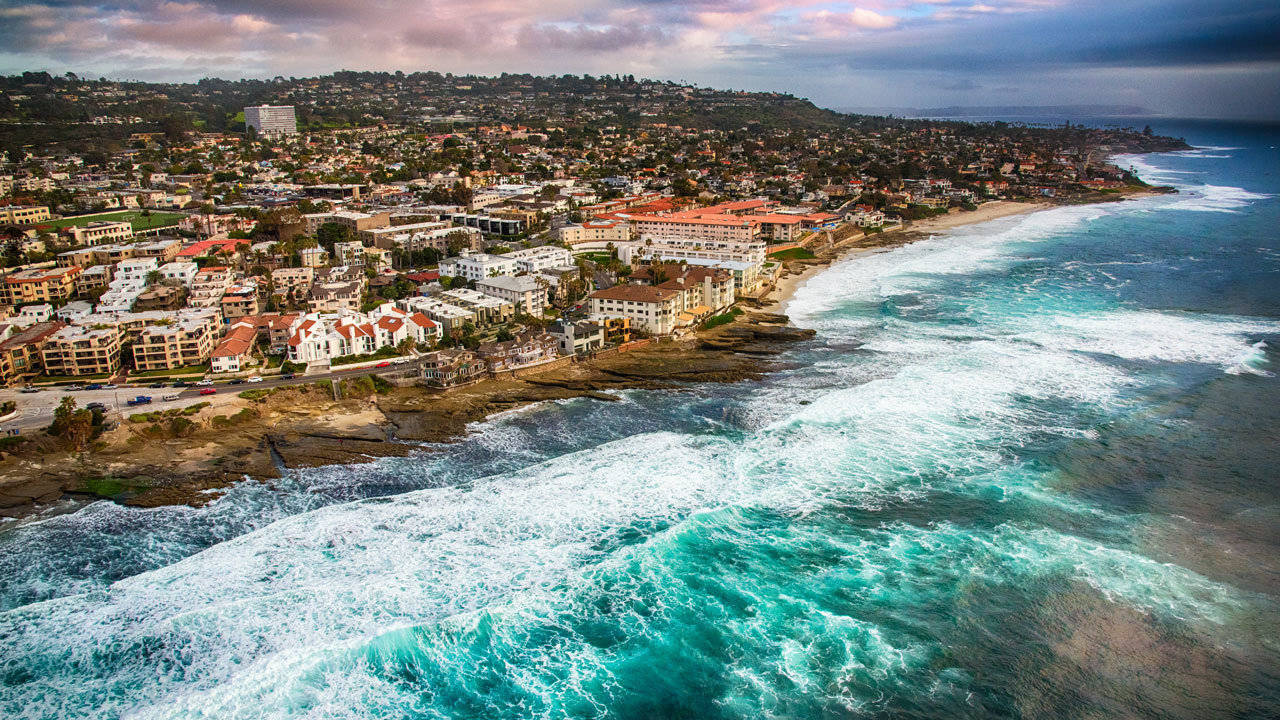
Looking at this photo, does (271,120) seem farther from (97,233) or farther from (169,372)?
(169,372)

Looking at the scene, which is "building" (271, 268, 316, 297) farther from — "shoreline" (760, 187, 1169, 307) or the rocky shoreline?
"shoreline" (760, 187, 1169, 307)

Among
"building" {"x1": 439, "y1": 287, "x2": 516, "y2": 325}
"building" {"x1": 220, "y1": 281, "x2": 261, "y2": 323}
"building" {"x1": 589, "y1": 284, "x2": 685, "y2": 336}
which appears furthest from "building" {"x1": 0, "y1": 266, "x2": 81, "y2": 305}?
"building" {"x1": 589, "y1": 284, "x2": 685, "y2": 336}

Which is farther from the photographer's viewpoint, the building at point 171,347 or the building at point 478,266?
the building at point 478,266

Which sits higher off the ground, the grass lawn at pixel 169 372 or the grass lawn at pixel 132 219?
the grass lawn at pixel 132 219

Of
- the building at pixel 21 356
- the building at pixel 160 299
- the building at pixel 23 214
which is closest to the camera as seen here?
the building at pixel 21 356

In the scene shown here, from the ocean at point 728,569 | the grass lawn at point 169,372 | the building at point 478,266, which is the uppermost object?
the building at point 478,266

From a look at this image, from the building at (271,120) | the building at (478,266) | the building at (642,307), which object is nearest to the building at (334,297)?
the building at (478,266)

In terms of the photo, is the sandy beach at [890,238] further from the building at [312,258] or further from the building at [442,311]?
the building at [312,258]
